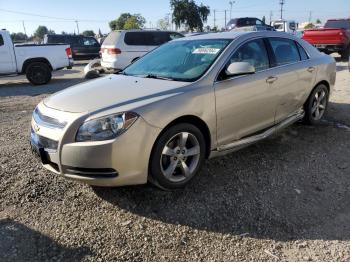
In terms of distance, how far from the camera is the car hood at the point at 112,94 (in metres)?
3.46

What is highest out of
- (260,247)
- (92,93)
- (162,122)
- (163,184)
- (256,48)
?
(256,48)

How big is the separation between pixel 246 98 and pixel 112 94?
1.57 meters

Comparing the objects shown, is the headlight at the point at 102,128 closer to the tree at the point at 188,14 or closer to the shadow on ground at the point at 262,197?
the shadow on ground at the point at 262,197

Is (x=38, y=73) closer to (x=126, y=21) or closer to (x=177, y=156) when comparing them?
(x=177, y=156)

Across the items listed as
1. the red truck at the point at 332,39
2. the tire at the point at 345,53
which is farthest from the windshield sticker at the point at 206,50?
the tire at the point at 345,53

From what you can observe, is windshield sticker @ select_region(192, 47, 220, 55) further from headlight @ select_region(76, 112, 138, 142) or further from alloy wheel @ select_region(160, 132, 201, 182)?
headlight @ select_region(76, 112, 138, 142)

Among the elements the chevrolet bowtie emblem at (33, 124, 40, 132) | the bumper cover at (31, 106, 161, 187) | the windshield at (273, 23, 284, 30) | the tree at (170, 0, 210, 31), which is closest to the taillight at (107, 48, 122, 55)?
the chevrolet bowtie emblem at (33, 124, 40, 132)

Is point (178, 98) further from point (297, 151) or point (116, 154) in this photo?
point (297, 151)

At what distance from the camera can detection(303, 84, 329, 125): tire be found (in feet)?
18.7

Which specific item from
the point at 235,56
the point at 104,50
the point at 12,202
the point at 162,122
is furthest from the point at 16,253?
the point at 104,50

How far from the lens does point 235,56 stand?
4277mm

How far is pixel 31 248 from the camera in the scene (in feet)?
9.79

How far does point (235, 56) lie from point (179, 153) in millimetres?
1402

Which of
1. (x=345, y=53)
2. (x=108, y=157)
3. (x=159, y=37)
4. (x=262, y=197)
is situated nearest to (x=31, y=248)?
(x=108, y=157)
